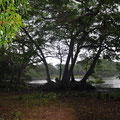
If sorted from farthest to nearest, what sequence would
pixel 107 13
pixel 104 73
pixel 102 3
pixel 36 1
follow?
pixel 104 73, pixel 36 1, pixel 107 13, pixel 102 3

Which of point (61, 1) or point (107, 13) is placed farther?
point (61, 1)

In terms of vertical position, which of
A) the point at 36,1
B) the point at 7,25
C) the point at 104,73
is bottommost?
the point at 104,73

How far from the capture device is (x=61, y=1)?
10031mm

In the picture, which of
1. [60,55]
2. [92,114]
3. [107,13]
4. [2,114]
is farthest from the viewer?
[60,55]

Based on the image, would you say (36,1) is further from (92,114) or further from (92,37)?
(92,114)

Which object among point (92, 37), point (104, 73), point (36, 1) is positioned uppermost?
point (36, 1)

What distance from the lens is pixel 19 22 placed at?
9.15ft

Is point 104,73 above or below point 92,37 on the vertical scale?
below

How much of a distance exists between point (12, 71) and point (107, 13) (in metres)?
16.5

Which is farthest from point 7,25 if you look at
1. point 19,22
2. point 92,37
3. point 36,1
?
point 92,37

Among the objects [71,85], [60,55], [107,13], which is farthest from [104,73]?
[107,13]

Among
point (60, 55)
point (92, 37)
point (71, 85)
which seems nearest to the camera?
point (92, 37)

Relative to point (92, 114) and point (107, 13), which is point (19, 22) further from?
point (107, 13)

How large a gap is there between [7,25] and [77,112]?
556cm
